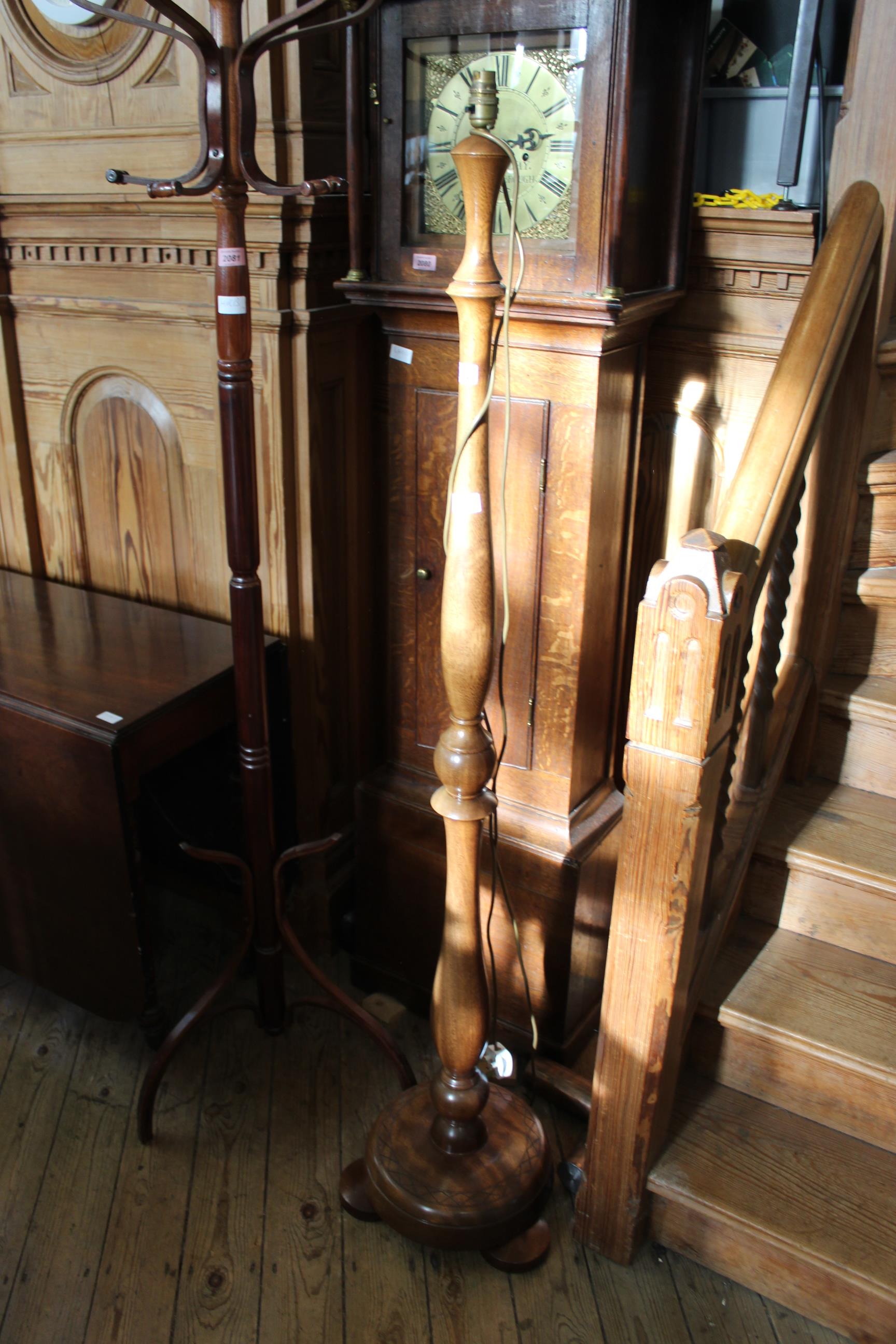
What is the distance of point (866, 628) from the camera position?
2.03 meters

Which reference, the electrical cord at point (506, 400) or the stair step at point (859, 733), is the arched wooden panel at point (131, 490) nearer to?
the electrical cord at point (506, 400)

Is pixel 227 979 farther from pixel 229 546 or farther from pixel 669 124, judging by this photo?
pixel 669 124

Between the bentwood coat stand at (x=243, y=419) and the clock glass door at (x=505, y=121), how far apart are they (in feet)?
→ 0.41

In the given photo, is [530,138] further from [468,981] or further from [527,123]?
[468,981]

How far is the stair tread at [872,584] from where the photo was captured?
1.97m

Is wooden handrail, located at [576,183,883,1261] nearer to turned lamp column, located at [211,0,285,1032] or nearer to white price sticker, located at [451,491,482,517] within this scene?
white price sticker, located at [451,491,482,517]

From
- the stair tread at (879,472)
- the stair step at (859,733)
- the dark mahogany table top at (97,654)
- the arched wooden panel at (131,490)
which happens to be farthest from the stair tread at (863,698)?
the arched wooden panel at (131,490)

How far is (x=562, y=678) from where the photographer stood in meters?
1.95

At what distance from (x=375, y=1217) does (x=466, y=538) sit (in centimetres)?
119

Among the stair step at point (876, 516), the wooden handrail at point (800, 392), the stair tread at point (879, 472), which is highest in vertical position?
the wooden handrail at point (800, 392)

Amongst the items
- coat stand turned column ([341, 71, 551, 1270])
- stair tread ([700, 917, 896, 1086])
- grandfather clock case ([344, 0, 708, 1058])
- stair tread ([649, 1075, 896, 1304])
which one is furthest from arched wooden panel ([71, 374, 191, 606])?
stair tread ([649, 1075, 896, 1304])

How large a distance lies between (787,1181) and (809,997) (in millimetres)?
279

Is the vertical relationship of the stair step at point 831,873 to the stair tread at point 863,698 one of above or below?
below

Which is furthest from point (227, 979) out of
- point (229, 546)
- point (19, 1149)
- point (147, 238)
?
point (147, 238)
